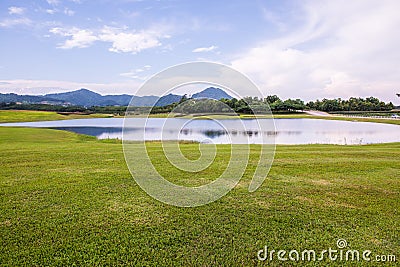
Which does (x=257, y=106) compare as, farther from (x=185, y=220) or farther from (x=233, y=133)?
(x=233, y=133)

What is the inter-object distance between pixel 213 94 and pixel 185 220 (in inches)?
154

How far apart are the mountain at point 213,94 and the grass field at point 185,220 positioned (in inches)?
105

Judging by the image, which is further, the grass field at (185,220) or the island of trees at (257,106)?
the island of trees at (257,106)

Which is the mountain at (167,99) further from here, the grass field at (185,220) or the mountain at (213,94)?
the grass field at (185,220)

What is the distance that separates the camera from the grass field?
15.8 ft

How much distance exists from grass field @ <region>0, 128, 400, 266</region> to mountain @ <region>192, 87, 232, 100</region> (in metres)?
2.67

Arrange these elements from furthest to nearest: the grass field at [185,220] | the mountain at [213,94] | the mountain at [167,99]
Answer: the mountain at [213,94], the mountain at [167,99], the grass field at [185,220]

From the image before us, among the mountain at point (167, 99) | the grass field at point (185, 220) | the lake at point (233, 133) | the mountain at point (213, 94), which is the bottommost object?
the grass field at point (185, 220)

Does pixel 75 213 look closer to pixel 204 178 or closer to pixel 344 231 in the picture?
pixel 204 178

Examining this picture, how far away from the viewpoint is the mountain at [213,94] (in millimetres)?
8359

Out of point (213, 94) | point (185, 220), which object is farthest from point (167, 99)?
point (185, 220)

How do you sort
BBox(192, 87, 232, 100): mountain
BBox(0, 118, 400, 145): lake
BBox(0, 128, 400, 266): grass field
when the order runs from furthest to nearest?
BBox(0, 118, 400, 145): lake → BBox(192, 87, 232, 100): mountain → BBox(0, 128, 400, 266): grass field

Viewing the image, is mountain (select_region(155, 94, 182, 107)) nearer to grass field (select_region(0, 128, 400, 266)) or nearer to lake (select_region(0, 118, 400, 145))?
lake (select_region(0, 118, 400, 145))

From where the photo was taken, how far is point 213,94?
8.66 meters
